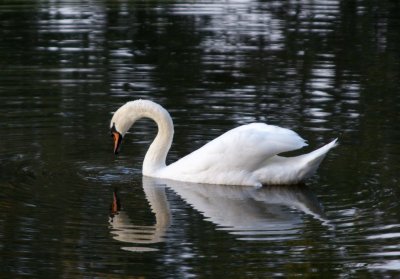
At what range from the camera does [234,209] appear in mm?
11531

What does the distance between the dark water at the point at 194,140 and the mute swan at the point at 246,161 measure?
160 millimetres

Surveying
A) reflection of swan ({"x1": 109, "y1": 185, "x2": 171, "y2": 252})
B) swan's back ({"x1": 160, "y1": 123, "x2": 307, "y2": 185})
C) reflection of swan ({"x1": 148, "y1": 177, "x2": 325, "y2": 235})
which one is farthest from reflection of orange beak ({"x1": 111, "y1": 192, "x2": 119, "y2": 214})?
swan's back ({"x1": 160, "y1": 123, "x2": 307, "y2": 185})

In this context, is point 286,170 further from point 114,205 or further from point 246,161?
point 114,205

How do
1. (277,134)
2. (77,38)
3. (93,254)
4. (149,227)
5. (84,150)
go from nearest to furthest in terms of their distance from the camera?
(93,254)
(149,227)
(277,134)
(84,150)
(77,38)

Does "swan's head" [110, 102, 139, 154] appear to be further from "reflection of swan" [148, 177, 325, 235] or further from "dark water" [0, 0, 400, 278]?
"reflection of swan" [148, 177, 325, 235]

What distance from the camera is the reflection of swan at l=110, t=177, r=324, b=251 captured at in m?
10.6

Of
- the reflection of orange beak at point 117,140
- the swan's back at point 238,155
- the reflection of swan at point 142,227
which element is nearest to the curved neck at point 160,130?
the reflection of orange beak at point 117,140

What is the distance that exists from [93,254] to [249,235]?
1446mm

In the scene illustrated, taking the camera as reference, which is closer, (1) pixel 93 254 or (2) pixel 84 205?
(1) pixel 93 254

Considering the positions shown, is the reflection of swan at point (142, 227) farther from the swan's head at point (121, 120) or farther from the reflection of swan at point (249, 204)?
the swan's head at point (121, 120)

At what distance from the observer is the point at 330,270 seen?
30.7 feet

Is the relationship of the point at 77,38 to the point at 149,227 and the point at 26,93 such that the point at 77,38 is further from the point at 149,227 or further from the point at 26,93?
the point at 149,227

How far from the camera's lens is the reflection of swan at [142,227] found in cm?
1041

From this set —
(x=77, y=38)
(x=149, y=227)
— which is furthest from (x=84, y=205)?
(x=77, y=38)
